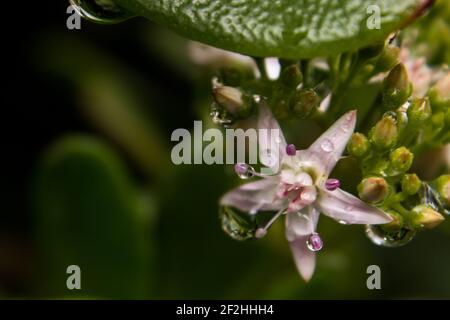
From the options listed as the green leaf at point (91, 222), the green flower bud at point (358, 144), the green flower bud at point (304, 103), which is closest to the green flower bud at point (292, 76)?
the green flower bud at point (304, 103)

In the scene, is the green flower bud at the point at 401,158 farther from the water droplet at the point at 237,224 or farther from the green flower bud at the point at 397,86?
the water droplet at the point at 237,224

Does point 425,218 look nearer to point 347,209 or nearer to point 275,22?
point 347,209

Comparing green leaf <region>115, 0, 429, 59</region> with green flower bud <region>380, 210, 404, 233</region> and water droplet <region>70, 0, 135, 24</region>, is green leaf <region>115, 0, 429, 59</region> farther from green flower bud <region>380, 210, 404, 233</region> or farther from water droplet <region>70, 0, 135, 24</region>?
green flower bud <region>380, 210, 404, 233</region>

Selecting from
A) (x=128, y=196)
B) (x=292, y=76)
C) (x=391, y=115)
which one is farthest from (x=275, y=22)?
(x=128, y=196)

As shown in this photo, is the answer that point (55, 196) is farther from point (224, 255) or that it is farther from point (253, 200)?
point (253, 200)

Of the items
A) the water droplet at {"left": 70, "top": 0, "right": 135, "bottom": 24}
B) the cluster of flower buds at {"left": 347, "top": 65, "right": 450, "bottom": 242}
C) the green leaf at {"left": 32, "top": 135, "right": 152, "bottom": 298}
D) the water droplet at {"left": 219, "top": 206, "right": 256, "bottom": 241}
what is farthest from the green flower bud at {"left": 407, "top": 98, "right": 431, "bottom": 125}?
the green leaf at {"left": 32, "top": 135, "right": 152, "bottom": 298}

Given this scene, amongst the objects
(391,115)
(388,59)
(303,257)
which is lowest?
(303,257)
